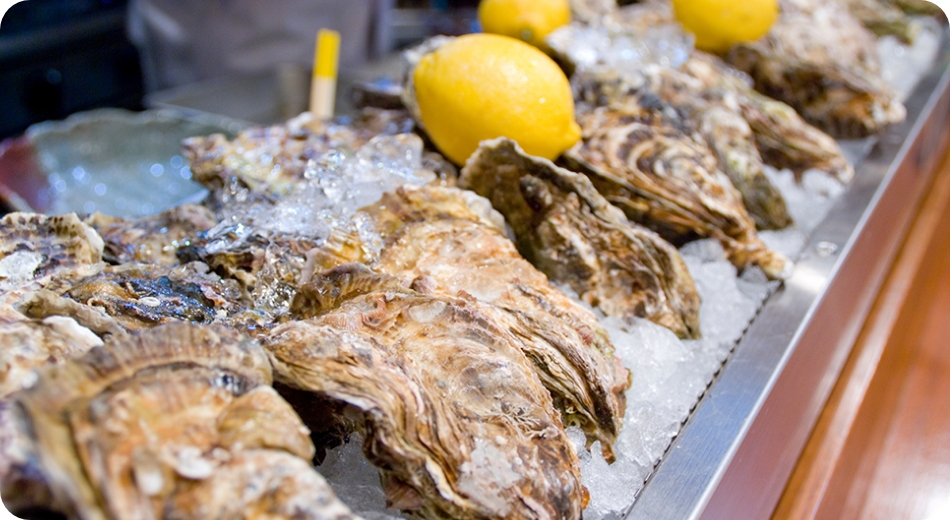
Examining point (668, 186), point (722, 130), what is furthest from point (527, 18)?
point (668, 186)

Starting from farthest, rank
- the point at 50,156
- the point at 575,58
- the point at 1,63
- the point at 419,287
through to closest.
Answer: the point at 1,63, the point at 50,156, the point at 575,58, the point at 419,287

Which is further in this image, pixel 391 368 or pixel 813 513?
pixel 813 513

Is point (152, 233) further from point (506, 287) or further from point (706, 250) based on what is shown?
point (706, 250)

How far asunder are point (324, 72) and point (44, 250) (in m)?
0.98

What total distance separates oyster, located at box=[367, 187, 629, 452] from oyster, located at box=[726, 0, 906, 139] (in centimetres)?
143

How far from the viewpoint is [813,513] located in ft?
3.92

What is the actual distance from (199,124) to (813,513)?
2.19 m

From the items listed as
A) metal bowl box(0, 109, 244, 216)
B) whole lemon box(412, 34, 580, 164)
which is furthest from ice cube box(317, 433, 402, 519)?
metal bowl box(0, 109, 244, 216)

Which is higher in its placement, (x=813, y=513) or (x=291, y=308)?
(x=291, y=308)

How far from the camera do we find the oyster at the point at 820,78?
2.00 meters

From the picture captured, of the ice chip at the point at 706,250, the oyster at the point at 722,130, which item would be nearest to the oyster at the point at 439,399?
the ice chip at the point at 706,250

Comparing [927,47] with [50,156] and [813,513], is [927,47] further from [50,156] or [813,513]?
[50,156]

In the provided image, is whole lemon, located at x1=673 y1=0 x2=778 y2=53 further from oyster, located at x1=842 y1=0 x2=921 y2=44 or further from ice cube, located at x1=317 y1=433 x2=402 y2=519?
ice cube, located at x1=317 y1=433 x2=402 y2=519

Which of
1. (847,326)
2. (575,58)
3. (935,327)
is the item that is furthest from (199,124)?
(935,327)
